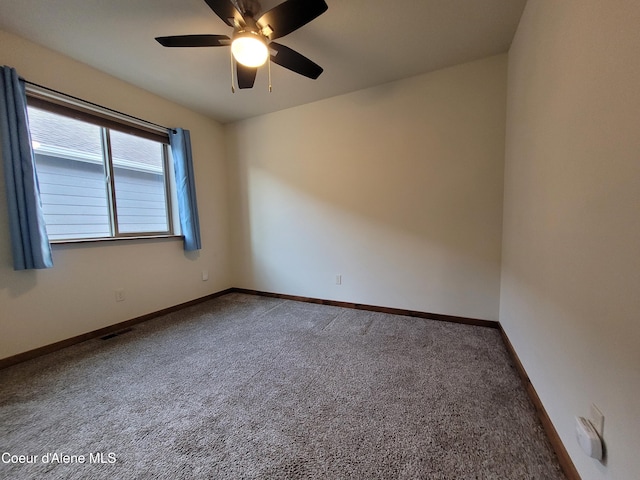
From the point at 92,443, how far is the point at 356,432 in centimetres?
126

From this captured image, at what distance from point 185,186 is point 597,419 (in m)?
3.58

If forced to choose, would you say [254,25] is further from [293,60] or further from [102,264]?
[102,264]

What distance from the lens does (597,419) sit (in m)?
0.82

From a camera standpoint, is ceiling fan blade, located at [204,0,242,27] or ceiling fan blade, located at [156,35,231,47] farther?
ceiling fan blade, located at [156,35,231,47]

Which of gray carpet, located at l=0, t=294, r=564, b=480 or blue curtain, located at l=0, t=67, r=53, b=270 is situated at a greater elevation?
blue curtain, located at l=0, t=67, r=53, b=270

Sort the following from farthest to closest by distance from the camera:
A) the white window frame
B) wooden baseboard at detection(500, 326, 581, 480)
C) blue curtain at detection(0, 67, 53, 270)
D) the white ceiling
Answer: the white window frame, blue curtain at detection(0, 67, 53, 270), the white ceiling, wooden baseboard at detection(500, 326, 581, 480)

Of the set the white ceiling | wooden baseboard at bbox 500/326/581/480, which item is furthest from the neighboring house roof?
wooden baseboard at bbox 500/326/581/480

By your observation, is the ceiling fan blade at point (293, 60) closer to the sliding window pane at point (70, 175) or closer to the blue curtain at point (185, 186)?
the blue curtain at point (185, 186)

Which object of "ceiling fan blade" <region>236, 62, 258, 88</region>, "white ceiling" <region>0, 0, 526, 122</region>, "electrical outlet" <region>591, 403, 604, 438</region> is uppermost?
"white ceiling" <region>0, 0, 526, 122</region>

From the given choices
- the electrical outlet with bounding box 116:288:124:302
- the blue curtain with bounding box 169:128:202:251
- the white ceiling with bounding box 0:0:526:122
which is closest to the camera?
the white ceiling with bounding box 0:0:526:122

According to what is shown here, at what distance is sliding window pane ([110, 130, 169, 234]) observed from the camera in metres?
2.57

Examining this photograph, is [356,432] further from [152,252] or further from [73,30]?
[73,30]

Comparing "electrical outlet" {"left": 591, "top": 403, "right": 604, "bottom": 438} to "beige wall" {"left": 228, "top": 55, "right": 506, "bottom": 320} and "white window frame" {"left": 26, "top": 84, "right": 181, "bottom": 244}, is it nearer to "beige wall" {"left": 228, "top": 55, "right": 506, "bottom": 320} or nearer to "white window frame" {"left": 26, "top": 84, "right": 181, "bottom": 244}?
"beige wall" {"left": 228, "top": 55, "right": 506, "bottom": 320}

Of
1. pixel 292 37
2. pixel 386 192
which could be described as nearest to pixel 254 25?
pixel 292 37
